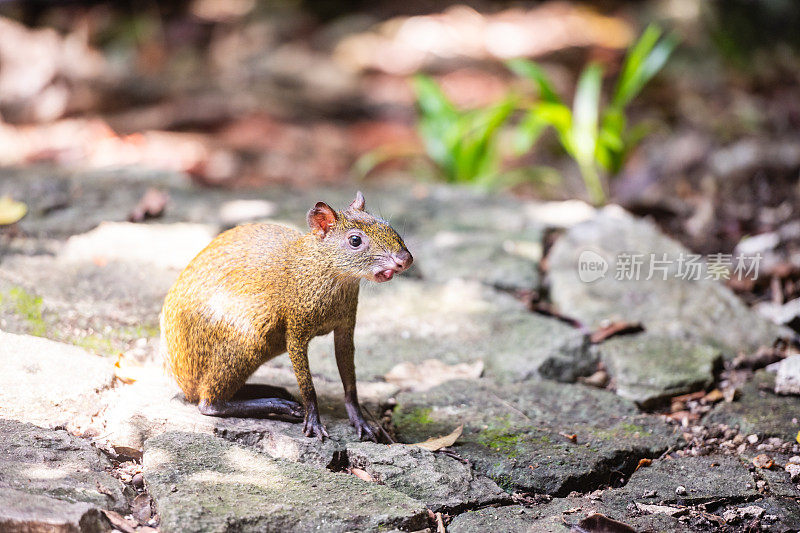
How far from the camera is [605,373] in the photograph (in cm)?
436

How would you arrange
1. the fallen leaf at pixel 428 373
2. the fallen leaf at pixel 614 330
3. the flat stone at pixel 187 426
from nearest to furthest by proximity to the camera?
the flat stone at pixel 187 426
the fallen leaf at pixel 428 373
the fallen leaf at pixel 614 330

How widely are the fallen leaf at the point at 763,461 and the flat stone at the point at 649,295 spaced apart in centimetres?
105

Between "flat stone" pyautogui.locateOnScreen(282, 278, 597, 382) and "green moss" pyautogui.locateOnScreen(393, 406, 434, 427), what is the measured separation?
40 centimetres

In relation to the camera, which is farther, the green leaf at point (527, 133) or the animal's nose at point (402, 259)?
the green leaf at point (527, 133)

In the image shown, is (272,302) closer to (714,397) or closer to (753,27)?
(714,397)

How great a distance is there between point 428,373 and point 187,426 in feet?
4.66

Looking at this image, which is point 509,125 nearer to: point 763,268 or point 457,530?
point 763,268

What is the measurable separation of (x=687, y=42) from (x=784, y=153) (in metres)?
5.18

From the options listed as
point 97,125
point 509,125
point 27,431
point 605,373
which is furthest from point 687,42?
point 27,431

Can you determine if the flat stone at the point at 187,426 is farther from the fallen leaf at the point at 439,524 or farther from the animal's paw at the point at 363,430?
the fallen leaf at the point at 439,524

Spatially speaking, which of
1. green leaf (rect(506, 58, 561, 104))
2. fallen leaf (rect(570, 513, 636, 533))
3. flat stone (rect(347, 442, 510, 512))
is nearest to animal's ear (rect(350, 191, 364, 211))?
flat stone (rect(347, 442, 510, 512))

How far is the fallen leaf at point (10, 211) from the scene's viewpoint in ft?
16.7

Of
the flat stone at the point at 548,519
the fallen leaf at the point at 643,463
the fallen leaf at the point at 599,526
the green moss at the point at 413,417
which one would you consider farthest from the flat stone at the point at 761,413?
the green moss at the point at 413,417

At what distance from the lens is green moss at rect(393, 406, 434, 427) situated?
3.67 metres
